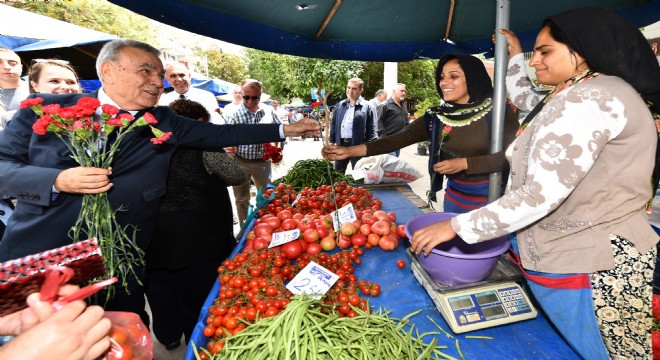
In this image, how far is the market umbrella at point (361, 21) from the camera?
2.59m

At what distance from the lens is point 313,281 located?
1617 mm

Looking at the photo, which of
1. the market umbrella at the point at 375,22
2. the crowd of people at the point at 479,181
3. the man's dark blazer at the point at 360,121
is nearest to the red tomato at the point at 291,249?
the crowd of people at the point at 479,181

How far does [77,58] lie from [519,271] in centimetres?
872

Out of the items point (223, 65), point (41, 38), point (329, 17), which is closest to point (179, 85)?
point (41, 38)

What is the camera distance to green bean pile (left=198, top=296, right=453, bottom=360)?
3.58ft

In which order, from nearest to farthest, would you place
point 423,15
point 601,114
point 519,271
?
point 601,114 → point 519,271 → point 423,15

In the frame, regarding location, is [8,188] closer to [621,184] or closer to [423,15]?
[621,184]

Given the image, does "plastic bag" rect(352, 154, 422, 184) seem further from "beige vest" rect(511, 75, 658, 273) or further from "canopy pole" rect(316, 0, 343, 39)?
"beige vest" rect(511, 75, 658, 273)

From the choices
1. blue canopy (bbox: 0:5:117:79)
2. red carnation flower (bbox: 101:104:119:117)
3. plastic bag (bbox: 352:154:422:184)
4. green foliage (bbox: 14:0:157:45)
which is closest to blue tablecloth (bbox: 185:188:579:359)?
red carnation flower (bbox: 101:104:119:117)

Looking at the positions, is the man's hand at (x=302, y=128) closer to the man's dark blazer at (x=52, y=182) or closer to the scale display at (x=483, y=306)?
the man's dark blazer at (x=52, y=182)

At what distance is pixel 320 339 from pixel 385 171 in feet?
9.82

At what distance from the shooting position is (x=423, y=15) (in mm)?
3113

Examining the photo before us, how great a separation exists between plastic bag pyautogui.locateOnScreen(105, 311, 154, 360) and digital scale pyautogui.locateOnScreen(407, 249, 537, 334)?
45.6 inches

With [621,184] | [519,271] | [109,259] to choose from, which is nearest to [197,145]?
[109,259]
